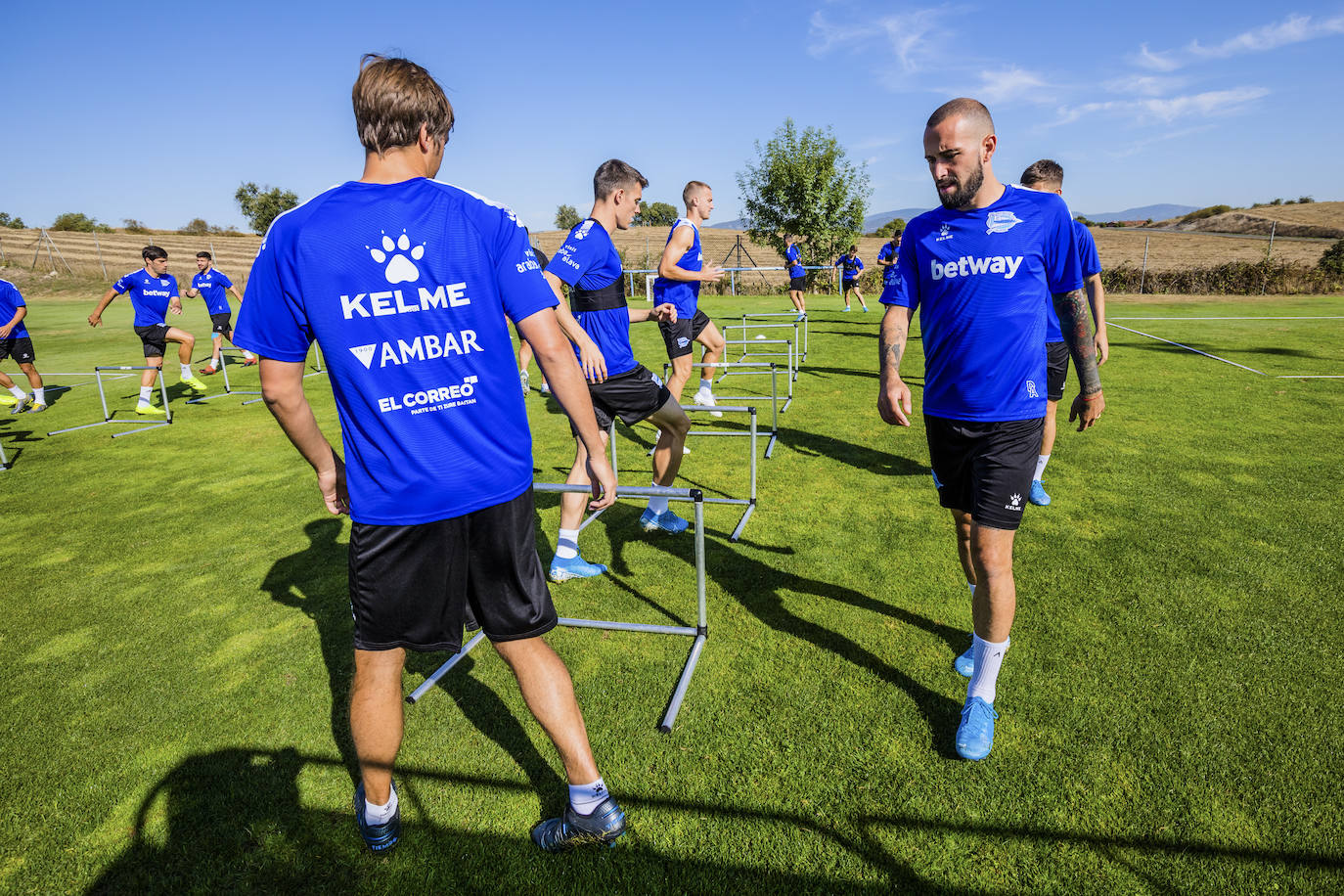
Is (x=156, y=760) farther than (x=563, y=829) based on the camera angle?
Yes

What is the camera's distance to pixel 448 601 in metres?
2.17

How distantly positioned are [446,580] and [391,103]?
143 centimetres

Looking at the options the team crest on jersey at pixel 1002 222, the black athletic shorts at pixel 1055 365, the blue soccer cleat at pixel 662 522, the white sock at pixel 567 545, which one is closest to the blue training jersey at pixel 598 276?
the white sock at pixel 567 545

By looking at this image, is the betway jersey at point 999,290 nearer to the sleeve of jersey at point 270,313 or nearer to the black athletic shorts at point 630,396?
the black athletic shorts at point 630,396

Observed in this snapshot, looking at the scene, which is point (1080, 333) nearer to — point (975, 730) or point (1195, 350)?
point (975, 730)

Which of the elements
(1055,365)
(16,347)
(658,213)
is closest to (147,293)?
(16,347)

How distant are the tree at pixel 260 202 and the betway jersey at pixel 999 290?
73.2 meters

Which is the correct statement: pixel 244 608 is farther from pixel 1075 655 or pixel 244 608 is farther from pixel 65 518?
pixel 1075 655

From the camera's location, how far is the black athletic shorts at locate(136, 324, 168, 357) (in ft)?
35.1

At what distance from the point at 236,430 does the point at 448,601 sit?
883 centimetres

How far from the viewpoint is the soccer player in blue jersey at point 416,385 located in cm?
193

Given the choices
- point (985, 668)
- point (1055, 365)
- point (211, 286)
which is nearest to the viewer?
point (985, 668)

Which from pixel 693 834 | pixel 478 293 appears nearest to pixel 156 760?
pixel 693 834

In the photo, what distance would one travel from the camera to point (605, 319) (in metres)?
4.75
